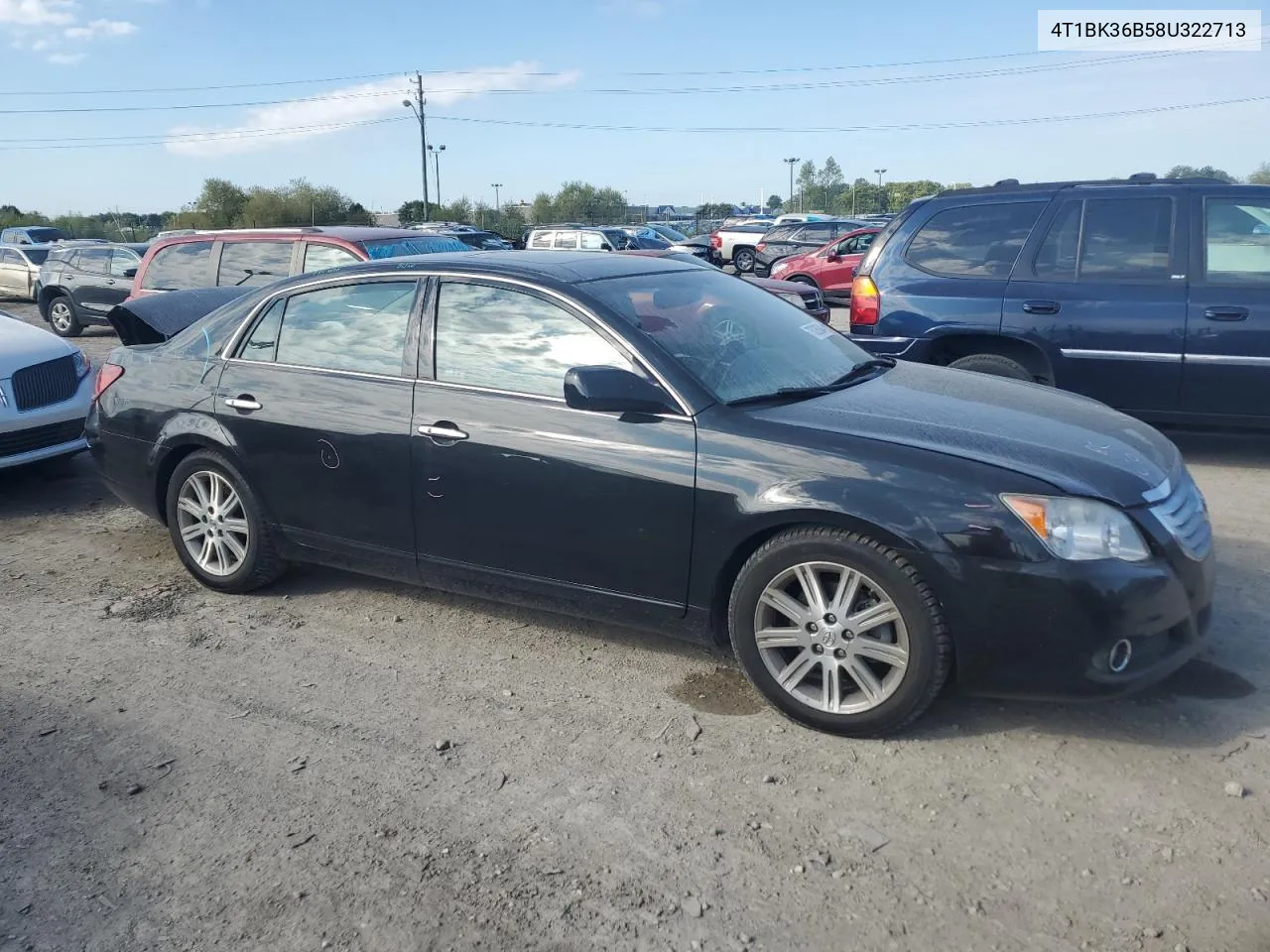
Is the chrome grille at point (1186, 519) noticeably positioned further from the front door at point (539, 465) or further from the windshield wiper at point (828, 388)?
the front door at point (539, 465)

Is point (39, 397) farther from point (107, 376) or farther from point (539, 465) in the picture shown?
point (539, 465)

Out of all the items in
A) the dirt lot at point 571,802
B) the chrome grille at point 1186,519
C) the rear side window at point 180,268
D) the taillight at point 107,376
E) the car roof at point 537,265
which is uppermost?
the rear side window at point 180,268

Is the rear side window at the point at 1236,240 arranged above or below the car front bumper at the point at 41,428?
above

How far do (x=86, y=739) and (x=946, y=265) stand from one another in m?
5.85

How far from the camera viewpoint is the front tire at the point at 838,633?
3330 millimetres

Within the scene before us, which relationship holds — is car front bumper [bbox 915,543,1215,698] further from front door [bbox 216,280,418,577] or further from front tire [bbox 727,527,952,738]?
front door [bbox 216,280,418,577]

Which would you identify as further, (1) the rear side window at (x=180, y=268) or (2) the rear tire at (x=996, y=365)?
(1) the rear side window at (x=180, y=268)

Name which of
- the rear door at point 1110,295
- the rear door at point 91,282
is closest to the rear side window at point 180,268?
the rear door at point 91,282

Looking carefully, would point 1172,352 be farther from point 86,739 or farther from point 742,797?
point 86,739

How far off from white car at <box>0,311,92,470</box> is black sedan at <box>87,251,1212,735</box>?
2.07 m

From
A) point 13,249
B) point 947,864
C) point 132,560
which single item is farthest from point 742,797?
point 13,249

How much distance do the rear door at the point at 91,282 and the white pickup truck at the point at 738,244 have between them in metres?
17.1

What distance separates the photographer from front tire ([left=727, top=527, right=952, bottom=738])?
Result: 333 centimetres

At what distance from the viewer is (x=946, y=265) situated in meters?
7.12
